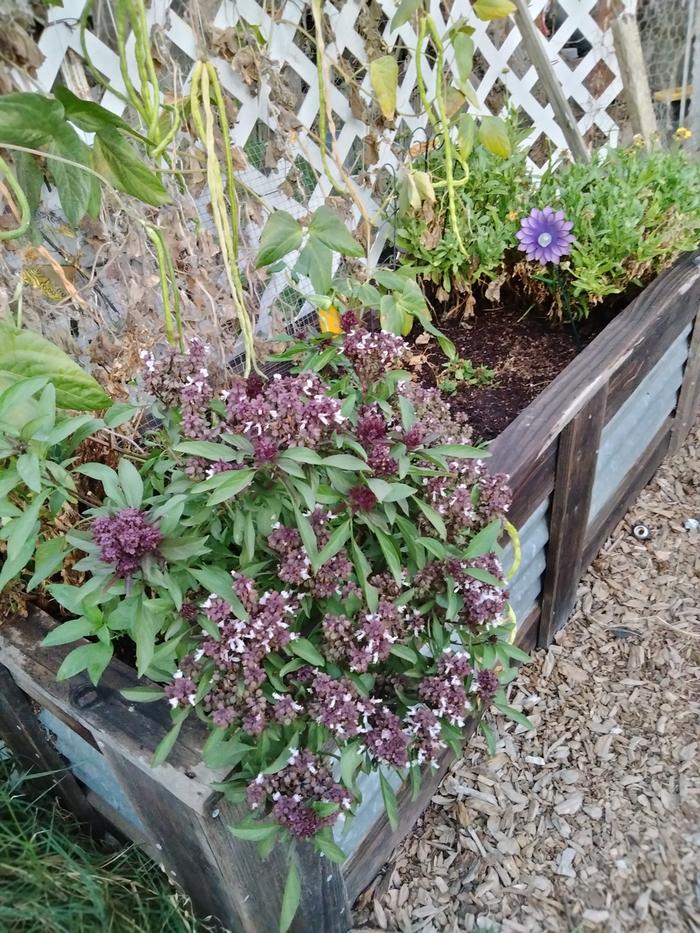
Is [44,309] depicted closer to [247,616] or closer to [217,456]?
[217,456]

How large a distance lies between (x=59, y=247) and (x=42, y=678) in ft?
2.52

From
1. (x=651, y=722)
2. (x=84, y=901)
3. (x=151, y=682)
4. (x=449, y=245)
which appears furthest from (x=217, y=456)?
(x=651, y=722)

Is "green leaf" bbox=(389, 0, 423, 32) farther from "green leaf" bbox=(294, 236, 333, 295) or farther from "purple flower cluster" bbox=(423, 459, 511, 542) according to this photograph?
"purple flower cluster" bbox=(423, 459, 511, 542)

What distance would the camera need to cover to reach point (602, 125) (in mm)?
2549

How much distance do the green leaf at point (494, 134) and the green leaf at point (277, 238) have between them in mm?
734

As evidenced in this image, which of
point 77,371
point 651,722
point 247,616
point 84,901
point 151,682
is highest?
point 77,371

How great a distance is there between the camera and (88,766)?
4.25 ft

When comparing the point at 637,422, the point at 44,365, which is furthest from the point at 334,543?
the point at 637,422

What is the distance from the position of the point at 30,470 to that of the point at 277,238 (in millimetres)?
571

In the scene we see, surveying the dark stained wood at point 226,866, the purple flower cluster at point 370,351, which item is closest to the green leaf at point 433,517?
the purple flower cluster at point 370,351

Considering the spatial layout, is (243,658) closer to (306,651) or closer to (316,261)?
(306,651)

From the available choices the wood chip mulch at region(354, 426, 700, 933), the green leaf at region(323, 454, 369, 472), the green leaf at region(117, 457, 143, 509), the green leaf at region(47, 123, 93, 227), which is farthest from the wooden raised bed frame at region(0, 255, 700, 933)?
the green leaf at region(47, 123, 93, 227)

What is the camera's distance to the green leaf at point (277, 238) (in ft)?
3.63

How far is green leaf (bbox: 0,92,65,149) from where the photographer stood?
878mm
